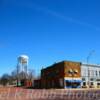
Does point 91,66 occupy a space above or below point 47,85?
above

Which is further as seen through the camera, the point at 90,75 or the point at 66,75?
the point at 90,75

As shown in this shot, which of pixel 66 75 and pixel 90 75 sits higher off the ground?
pixel 90 75

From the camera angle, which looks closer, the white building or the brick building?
the brick building

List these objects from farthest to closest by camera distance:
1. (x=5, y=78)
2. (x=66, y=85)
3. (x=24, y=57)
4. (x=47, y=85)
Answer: (x=5, y=78)
(x=24, y=57)
(x=47, y=85)
(x=66, y=85)

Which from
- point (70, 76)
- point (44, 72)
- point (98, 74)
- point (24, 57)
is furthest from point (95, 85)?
point (24, 57)

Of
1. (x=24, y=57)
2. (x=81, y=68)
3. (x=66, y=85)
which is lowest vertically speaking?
(x=66, y=85)

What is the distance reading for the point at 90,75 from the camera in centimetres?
7450

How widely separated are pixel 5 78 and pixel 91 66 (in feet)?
243

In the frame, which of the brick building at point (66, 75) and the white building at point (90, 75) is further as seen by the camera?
the white building at point (90, 75)

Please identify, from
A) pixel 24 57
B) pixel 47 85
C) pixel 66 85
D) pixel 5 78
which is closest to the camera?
pixel 66 85

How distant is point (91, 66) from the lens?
2953 inches

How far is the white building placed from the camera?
237 feet

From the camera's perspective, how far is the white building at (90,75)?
72.2 metres

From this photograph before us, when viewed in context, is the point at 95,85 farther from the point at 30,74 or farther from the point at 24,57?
the point at 30,74
